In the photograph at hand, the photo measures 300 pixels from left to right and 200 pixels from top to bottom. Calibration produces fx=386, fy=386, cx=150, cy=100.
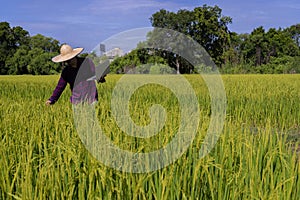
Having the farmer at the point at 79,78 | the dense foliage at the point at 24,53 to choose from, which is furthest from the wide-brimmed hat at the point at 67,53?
the dense foliage at the point at 24,53

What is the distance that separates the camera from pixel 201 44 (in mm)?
35219

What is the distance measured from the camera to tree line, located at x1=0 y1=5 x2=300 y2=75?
94.6 feet

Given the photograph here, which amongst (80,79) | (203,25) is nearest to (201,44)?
(203,25)

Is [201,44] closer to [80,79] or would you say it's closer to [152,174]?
[80,79]

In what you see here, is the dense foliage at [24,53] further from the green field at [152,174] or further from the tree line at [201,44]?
the green field at [152,174]

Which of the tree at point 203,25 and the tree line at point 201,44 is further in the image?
the tree at point 203,25

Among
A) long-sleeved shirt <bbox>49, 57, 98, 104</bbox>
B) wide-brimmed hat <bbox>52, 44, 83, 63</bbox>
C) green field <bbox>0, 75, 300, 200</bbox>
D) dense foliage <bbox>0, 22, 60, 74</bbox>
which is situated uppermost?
dense foliage <bbox>0, 22, 60, 74</bbox>

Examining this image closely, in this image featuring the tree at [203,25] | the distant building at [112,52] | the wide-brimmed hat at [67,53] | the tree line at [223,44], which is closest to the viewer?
the wide-brimmed hat at [67,53]

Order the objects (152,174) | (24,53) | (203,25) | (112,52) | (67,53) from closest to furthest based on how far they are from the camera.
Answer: (152,174) → (67,53) → (112,52) → (24,53) → (203,25)

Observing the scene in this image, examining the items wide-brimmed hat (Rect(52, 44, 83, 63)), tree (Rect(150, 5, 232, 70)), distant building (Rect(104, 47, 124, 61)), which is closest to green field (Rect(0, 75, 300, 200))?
wide-brimmed hat (Rect(52, 44, 83, 63))

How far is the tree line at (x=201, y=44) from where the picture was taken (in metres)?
28.8

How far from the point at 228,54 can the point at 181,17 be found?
6.12 metres

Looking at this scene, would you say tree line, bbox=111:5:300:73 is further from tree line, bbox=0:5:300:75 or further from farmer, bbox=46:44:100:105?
farmer, bbox=46:44:100:105

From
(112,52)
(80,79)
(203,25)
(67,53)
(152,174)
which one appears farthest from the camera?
(203,25)
